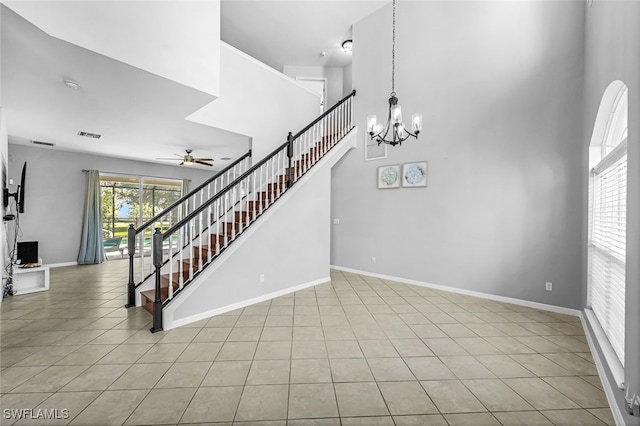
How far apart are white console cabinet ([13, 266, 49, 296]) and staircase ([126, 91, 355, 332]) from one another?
4.40 feet

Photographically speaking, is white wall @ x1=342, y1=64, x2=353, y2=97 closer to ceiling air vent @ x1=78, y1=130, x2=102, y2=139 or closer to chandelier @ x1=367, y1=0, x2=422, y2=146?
chandelier @ x1=367, y1=0, x2=422, y2=146

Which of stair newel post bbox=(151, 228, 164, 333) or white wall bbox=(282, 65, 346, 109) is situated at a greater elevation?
white wall bbox=(282, 65, 346, 109)

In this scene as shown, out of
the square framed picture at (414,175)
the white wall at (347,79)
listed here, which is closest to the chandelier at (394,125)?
the square framed picture at (414,175)

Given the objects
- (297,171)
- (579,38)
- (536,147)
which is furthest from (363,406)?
(579,38)

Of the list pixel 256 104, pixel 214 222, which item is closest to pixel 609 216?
pixel 214 222

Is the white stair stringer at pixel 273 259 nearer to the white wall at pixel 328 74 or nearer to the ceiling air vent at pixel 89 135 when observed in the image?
the white wall at pixel 328 74

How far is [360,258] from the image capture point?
5531 mm

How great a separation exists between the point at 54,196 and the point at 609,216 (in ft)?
33.2

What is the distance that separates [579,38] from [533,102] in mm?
859

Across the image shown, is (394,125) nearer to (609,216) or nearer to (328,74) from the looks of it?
(609,216)

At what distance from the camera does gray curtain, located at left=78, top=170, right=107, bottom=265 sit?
6578 millimetres

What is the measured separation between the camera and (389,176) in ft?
16.8

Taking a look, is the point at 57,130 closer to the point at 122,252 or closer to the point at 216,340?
the point at 122,252

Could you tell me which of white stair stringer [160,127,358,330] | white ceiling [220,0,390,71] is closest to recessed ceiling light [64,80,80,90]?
white stair stringer [160,127,358,330]
